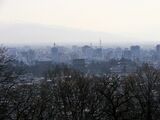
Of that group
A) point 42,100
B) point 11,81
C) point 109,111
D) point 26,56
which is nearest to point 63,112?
point 109,111

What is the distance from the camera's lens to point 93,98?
689 inches

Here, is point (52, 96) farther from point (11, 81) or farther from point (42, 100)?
point (11, 81)

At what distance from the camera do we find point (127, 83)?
19.7 m

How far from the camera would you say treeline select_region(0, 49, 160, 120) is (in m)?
15.1

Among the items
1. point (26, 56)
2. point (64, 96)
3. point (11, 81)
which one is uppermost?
point (11, 81)

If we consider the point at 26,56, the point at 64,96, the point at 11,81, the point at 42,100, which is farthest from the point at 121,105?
the point at 26,56

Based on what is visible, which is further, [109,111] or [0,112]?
[109,111]

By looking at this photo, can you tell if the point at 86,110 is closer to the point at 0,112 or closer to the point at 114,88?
the point at 114,88

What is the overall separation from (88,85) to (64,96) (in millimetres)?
1219

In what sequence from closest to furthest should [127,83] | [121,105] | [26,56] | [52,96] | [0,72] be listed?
[0,72] → [52,96] → [121,105] → [127,83] → [26,56]

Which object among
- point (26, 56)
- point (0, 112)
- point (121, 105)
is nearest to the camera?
point (0, 112)

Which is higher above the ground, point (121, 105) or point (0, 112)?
point (0, 112)

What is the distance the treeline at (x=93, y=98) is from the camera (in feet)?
49.5

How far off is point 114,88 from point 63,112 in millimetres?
2115
